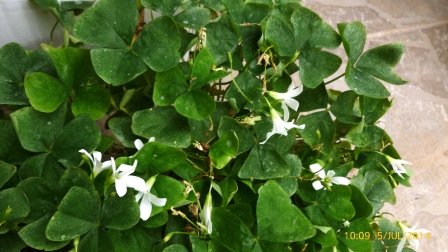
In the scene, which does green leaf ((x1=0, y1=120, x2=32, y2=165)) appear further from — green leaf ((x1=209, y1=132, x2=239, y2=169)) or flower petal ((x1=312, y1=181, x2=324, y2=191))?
flower petal ((x1=312, y1=181, x2=324, y2=191))

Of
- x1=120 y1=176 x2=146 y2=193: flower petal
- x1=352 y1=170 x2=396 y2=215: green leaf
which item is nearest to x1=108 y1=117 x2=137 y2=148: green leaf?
x1=120 y1=176 x2=146 y2=193: flower petal

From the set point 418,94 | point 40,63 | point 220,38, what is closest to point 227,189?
point 220,38

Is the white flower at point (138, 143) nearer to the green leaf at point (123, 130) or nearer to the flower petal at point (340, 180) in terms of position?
the green leaf at point (123, 130)

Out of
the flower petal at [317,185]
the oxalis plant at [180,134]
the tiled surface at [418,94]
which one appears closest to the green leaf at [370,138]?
the oxalis plant at [180,134]

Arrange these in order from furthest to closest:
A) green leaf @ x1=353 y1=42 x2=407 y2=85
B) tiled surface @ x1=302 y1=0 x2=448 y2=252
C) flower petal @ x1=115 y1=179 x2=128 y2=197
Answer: tiled surface @ x1=302 y1=0 x2=448 y2=252 → green leaf @ x1=353 y1=42 x2=407 y2=85 → flower petal @ x1=115 y1=179 x2=128 y2=197

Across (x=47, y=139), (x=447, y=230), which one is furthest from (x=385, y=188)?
(x=447, y=230)

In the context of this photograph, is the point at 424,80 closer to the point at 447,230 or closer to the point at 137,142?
the point at 447,230
